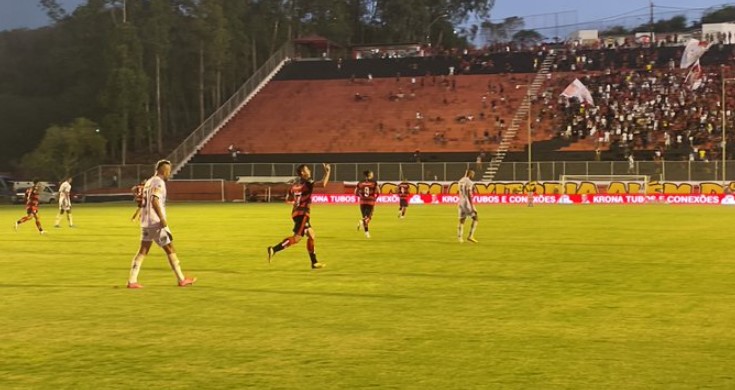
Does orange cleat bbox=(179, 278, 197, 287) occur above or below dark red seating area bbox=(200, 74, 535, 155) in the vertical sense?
below

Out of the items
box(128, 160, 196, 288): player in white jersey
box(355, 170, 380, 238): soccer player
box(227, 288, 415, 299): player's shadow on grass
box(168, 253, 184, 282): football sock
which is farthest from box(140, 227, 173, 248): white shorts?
box(355, 170, 380, 238): soccer player

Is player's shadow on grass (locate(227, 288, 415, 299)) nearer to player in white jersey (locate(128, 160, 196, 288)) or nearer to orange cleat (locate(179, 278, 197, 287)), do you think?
orange cleat (locate(179, 278, 197, 287))

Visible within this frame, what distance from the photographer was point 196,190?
67.4 metres

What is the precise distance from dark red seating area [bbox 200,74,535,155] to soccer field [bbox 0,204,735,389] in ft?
159

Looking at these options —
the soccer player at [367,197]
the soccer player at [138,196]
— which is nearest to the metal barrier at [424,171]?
the soccer player at [138,196]

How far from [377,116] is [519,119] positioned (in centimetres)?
1258

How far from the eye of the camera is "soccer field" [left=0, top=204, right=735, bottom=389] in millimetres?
8398

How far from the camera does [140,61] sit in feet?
256

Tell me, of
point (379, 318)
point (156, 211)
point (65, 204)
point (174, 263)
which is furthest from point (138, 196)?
point (379, 318)

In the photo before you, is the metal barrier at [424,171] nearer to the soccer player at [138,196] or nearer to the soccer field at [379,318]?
the soccer player at [138,196]

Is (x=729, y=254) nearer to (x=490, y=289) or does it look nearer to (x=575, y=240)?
(x=575, y=240)

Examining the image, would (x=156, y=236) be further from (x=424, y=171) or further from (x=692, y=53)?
(x=692, y=53)

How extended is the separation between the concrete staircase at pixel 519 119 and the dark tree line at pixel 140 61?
29.3 metres

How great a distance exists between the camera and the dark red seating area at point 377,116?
71.2 metres
